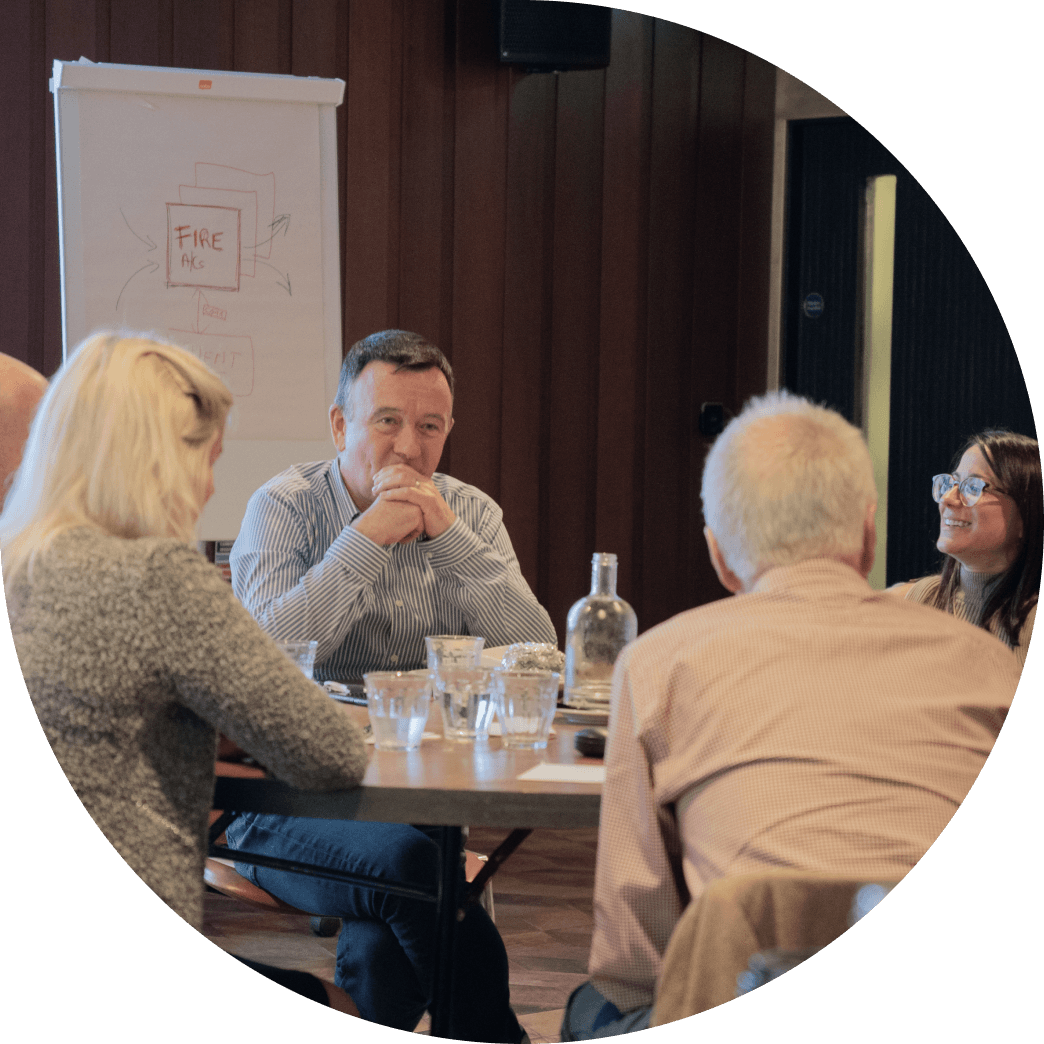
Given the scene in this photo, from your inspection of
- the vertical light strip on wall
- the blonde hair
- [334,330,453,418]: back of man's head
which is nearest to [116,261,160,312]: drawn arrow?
[334,330,453,418]: back of man's head

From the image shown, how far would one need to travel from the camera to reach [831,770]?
3.57ft

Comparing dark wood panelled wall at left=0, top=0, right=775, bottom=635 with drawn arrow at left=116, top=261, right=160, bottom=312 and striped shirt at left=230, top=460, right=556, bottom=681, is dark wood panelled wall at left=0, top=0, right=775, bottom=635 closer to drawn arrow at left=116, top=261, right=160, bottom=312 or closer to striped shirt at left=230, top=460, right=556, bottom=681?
drawn arrow at left=116, top=261, right=160, bottom=312

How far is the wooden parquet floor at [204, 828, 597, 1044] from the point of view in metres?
2.46

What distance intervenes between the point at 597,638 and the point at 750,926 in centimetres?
79

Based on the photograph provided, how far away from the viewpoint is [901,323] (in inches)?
156

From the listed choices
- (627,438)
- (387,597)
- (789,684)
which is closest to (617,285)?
(627,438)

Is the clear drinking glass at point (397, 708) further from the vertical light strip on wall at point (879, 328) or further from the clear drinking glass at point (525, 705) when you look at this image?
the vertical light strip on wall at point (879, 328)

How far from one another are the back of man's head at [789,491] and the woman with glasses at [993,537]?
1.08 metres

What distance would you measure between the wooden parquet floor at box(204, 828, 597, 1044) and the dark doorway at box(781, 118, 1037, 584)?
1614mm

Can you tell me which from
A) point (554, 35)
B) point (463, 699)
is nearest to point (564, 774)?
point (463, 699)

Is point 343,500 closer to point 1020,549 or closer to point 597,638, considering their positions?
point 597,638

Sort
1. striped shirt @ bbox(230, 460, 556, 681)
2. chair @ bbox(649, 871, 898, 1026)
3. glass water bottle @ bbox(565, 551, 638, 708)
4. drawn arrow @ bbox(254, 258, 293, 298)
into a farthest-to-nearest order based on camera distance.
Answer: drawn arrow @ bbox(254, 258, 293, 298) < striped shirt @ bbox(230, 460, 556, 681) < glass water bottle @ bbox(565, 551, 638, 708) < chair @ bbox(649, 871, 898, 1026)

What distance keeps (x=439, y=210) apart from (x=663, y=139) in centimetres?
84

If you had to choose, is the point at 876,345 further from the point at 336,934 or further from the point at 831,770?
the point at 831,770
